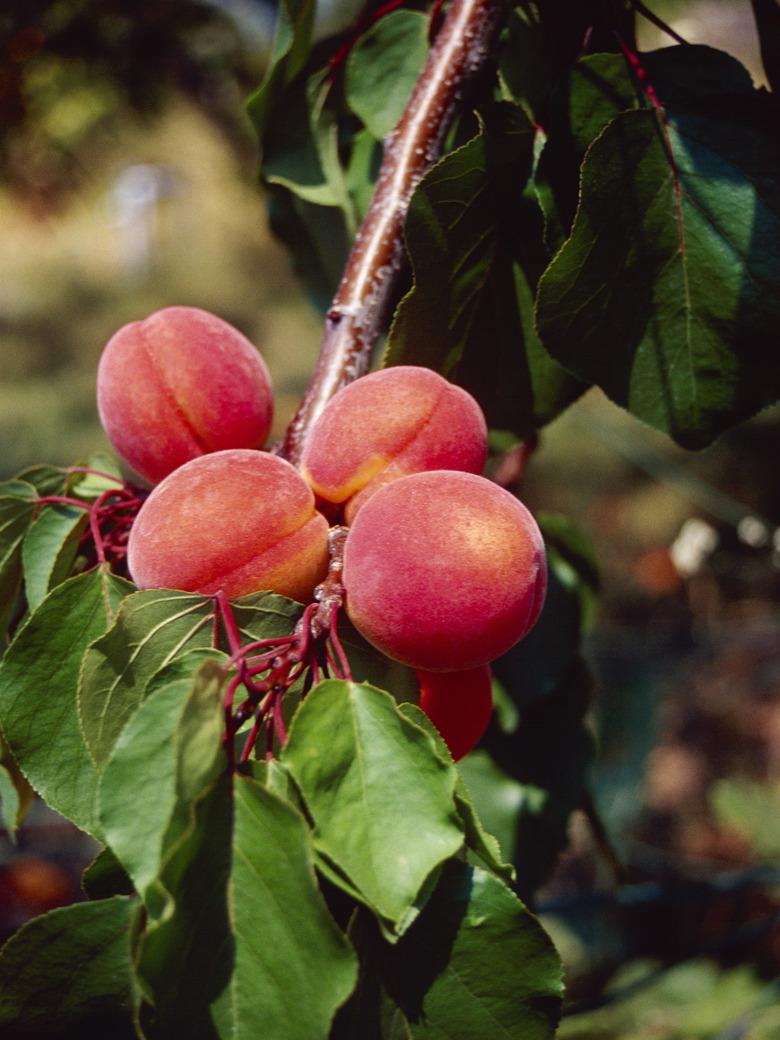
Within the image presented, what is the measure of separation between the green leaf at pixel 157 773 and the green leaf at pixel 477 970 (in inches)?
4.2

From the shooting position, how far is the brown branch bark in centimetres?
51

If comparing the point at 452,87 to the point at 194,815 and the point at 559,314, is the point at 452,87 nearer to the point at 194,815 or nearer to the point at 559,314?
the point at 559,314

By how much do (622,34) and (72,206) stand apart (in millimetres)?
1482

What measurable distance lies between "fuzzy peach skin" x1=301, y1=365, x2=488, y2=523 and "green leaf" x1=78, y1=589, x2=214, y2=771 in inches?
3.6

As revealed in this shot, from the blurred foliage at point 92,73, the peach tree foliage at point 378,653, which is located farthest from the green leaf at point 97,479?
the blurred foliage at point 92,73

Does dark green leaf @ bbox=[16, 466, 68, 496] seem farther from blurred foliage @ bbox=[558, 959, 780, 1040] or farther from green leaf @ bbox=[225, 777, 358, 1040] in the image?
blurred foliage @ bbox=[558, 959, 780, 1040]

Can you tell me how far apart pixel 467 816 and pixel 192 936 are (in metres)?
0.11

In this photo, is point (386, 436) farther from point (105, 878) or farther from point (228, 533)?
point (105, 878)

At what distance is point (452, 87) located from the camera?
54cm

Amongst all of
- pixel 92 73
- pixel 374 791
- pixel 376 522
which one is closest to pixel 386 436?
pixel 376 522

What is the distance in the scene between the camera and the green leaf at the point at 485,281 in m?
0.47

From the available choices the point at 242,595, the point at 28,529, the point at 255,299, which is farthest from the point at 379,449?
the point at 255,299

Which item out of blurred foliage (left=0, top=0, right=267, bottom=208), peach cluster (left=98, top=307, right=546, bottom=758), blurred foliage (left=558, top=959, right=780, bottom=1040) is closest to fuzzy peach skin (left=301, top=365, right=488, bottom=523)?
peach cluster (left=98, top=307, right=546, bottom=758)

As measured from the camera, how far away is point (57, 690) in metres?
0.43
